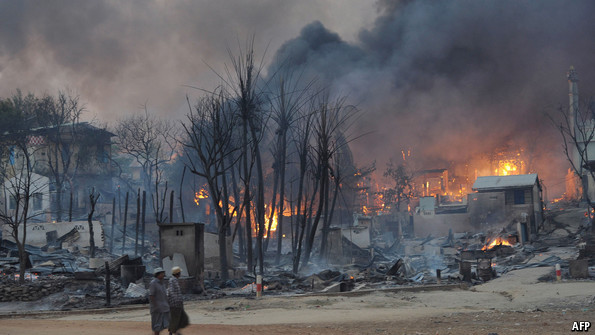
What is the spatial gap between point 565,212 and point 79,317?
1495 inches

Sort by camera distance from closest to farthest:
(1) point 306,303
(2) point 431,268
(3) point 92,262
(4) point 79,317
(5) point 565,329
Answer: (5) point 565,329 < (4) point 79,317 < (1) point 306,303 < (3) point 92,262 < (2) point 431,268

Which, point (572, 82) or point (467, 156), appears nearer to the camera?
point (572, 82)

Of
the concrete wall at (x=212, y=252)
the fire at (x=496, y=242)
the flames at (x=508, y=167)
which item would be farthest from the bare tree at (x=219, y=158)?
the flames at (x=508, y=167)

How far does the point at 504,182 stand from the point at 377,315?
35.3 metres

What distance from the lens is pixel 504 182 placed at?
46.2 metres

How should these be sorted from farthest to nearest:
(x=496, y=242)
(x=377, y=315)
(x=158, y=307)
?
(x=496, y=242) → (x=377, y=315) → (x=158, y=307)

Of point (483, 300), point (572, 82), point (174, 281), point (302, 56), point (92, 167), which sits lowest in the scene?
point (483, 300)

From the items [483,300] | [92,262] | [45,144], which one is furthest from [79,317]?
[45,144]

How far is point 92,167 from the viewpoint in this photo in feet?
188

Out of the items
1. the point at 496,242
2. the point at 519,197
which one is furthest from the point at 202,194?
the point at 496,242

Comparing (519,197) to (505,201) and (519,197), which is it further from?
(505,201)

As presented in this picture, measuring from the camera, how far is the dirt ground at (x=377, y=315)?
457 inches

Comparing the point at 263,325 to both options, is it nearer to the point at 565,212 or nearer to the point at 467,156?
the point at 565,212

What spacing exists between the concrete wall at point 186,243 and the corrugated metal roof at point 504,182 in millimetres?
29642
